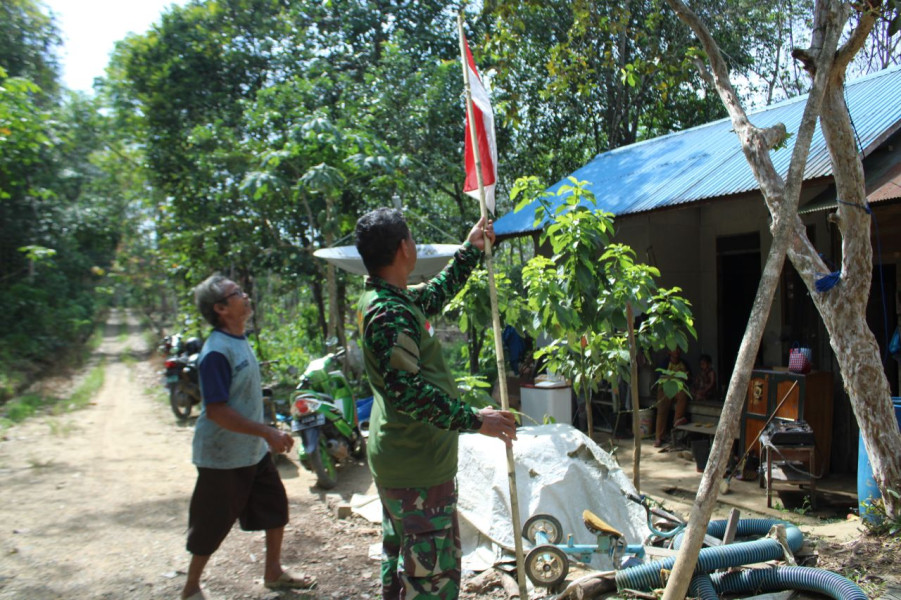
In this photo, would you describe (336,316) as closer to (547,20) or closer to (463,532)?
(463,532)

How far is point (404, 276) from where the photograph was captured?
247 centimetres

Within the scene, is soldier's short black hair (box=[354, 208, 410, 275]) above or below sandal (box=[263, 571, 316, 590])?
above

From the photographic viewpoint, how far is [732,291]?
8258mm

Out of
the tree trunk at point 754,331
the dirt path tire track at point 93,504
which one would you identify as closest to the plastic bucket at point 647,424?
the dirt path tire track at point 93,504

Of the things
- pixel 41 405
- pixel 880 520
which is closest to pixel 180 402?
pixel 41 405

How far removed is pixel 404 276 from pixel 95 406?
33.3ft

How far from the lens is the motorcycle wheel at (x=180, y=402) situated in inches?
367

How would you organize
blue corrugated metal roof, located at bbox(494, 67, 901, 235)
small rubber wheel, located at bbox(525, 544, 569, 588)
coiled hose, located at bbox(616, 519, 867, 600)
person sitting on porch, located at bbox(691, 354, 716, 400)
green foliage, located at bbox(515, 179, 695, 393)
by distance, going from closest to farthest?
coiled hose, located at bbox(616, 519, 867, 600) → small rubber wheel, located at bbox(525, 544, 569, 588) → green foliage, located at bbox(515, 179, 695, 393) → blue corrugated metal roof, located at bbox(494, 67, 901, 235) → person sitting on porch, located at bbox(691, 354, 716, 400)

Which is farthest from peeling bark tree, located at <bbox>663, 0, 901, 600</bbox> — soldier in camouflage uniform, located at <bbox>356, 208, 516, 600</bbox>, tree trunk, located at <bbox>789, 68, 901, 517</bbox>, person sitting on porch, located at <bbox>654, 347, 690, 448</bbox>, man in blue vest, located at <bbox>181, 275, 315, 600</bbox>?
person sitting on porch, located at <bbox>654, 347, 690, 448</bbox>

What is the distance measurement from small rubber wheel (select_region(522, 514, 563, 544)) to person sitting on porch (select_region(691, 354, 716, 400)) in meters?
4.23

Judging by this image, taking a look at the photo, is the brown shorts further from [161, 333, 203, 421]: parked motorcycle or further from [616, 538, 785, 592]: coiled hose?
[161, 333, 203, 421]: parked motorcycle

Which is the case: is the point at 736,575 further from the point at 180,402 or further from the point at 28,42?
the point at 28,42

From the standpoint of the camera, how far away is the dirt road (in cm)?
387

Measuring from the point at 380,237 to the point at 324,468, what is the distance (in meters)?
4.09
